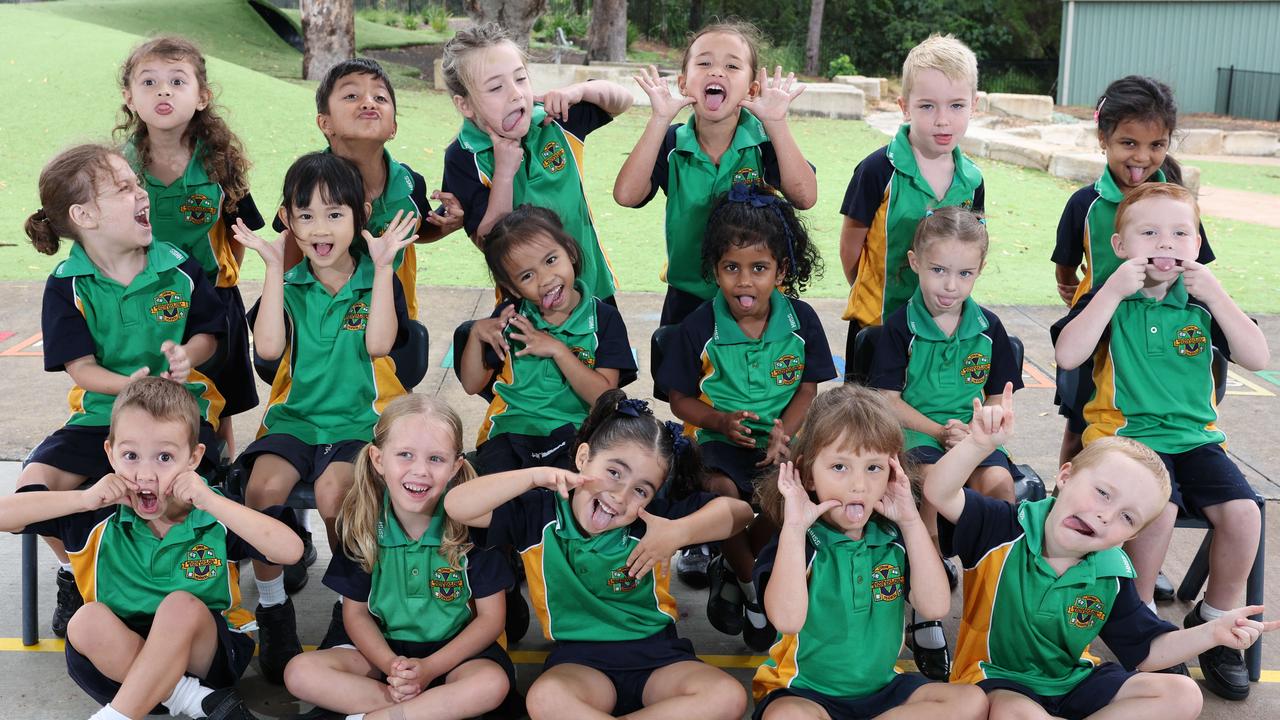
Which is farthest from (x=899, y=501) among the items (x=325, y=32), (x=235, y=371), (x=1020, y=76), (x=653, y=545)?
(x=1020, y=76)

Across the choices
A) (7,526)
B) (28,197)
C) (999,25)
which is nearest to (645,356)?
(7,526)

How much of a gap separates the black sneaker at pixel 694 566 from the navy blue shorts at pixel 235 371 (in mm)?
1511

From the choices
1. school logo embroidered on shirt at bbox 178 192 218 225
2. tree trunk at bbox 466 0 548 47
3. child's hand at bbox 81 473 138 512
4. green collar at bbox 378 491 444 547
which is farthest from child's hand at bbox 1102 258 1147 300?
tree trunk at bbox 466 0 548 47

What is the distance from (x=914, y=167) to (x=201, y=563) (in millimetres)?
2524

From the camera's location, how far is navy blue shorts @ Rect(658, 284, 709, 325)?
161 inches

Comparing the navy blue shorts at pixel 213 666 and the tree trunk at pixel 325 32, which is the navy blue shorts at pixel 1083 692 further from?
the tree trunk at pixel 325 32

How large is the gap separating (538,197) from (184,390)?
4.55 ft

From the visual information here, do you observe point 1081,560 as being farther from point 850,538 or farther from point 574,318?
point 574,318

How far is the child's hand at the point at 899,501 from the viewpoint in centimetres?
282

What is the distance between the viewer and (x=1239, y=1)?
19656 millimetres

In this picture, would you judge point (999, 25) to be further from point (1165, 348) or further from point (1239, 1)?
point (1165, 348)

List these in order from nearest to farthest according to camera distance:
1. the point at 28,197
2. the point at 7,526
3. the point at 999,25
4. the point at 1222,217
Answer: the point at 7,526 < the point at 28,197 < the point at 1222,217 < the point at 999,25

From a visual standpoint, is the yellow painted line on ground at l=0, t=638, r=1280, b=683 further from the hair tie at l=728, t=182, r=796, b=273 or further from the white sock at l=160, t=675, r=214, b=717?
the hair tie at l=728, t=182, r=796, b=273

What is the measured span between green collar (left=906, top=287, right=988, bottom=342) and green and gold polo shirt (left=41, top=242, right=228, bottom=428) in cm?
216
